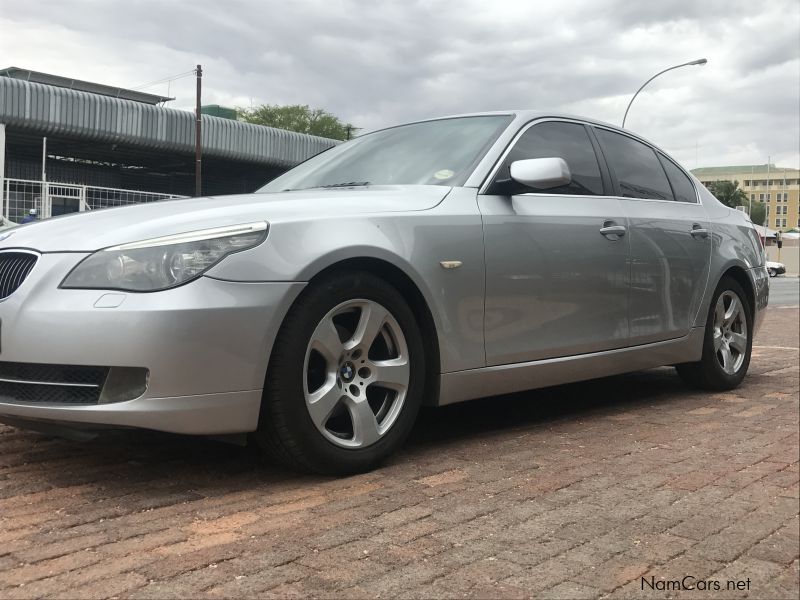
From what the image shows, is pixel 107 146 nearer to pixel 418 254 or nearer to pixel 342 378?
pixel 418 254

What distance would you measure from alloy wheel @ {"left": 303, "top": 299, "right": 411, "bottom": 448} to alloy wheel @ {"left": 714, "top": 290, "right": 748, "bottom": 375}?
2.94m

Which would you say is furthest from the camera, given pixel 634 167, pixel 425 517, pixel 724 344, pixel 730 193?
pixel 730 193

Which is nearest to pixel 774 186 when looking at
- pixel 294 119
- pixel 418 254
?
pixel 294 119

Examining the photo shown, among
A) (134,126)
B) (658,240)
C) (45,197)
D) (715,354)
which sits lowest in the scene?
(715,354)

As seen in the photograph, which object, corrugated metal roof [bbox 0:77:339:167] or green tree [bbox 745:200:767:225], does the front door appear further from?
green tree [bbox 745:200:767:225]

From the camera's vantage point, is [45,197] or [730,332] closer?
[730,332]

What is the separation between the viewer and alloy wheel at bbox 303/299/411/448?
10.3 feet

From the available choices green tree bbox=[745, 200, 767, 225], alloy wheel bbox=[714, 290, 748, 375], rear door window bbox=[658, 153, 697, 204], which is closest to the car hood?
rear door window bbox=[658, 153, 697, 204]

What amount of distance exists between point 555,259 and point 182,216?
186cm

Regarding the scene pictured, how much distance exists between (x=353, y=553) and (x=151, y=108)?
33.8 m

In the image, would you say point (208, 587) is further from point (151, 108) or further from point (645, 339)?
point (151, 108)

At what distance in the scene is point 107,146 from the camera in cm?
3406

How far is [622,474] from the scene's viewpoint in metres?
3.37

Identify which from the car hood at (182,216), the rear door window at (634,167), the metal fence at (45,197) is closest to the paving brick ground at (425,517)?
Result: the car hood at (182,216)
